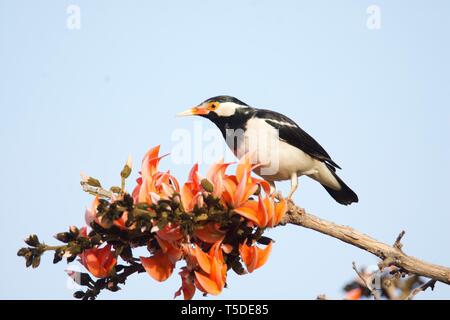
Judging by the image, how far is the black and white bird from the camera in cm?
637

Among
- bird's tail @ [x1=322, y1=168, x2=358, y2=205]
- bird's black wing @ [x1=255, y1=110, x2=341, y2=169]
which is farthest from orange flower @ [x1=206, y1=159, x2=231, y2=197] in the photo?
bird's tail @ [x1=322, y1=168, x2=358, y2=205]

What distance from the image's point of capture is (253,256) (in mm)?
2783

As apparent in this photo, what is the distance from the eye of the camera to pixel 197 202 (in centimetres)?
265

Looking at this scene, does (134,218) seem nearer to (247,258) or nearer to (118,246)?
(118,246)

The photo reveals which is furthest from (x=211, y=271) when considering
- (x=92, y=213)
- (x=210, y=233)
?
(x=92, y=213)

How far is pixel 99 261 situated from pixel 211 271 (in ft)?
1.70

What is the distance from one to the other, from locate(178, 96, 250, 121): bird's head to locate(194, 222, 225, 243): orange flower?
3.73m

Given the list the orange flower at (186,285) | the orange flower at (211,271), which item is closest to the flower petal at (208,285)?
the orange flower at (211,271)

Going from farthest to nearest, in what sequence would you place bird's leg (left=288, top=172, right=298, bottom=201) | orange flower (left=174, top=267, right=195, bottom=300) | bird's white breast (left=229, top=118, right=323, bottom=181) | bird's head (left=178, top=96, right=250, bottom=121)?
bird's leg (left=288, top=172, right=298, bottom=201) < bird's head (left=178, top=96, right=250, bottom=121) < bird's white breast (left=229, top=118, right=323, bottom=181) < orange flower (left=174, top=267, right=195, bottom=300)

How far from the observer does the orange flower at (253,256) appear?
2785 millimetres

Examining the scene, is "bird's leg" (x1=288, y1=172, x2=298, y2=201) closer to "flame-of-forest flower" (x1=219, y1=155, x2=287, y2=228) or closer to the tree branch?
the tree branch

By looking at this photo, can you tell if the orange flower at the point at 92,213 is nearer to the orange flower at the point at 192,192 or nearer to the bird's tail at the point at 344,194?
the orange flower at the point at 192,192
